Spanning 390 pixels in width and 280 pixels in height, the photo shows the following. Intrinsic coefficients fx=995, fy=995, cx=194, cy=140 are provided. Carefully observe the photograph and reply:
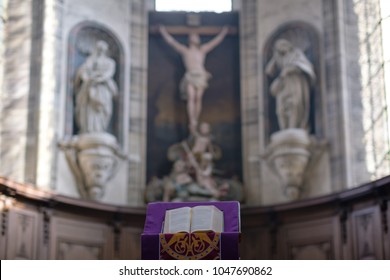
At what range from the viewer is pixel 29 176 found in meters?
16.4

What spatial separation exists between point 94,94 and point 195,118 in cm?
198

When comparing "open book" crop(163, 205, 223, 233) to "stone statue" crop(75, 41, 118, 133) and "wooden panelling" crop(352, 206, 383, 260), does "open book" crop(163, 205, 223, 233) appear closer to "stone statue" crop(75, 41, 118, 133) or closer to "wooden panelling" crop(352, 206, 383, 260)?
"wooden panelling" crop(352, 206, 383, 260)

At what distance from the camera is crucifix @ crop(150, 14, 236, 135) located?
1809 cm

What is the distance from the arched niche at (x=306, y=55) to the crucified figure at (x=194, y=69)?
1.04 m

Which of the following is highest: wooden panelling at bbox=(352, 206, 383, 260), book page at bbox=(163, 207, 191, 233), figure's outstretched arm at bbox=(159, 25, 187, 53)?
figure's outstretched arm at bbox=(159, 25, 187, 53)

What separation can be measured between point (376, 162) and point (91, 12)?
5.74 meters

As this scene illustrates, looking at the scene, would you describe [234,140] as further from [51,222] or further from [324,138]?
[51,222]

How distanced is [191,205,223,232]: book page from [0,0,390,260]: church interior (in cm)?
497

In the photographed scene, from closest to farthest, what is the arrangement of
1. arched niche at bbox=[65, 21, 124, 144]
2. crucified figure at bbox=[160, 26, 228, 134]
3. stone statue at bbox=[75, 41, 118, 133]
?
stone statue at bbox=[75, 41, 118, 133] → arched niche at bbox=[65, 21, 124, 144] → crucified figure at bbox=[160, 26, 228, 134]

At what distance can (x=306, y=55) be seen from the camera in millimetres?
17844

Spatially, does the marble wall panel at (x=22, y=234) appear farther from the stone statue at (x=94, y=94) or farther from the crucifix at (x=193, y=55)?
the crucifix at (x=193, y=55)

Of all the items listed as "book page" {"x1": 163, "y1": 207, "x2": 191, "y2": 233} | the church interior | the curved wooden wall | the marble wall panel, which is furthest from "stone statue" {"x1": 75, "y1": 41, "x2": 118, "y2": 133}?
"book page" {"x1": 163, "y1": 207, "x2": 191, "y2": 233}
